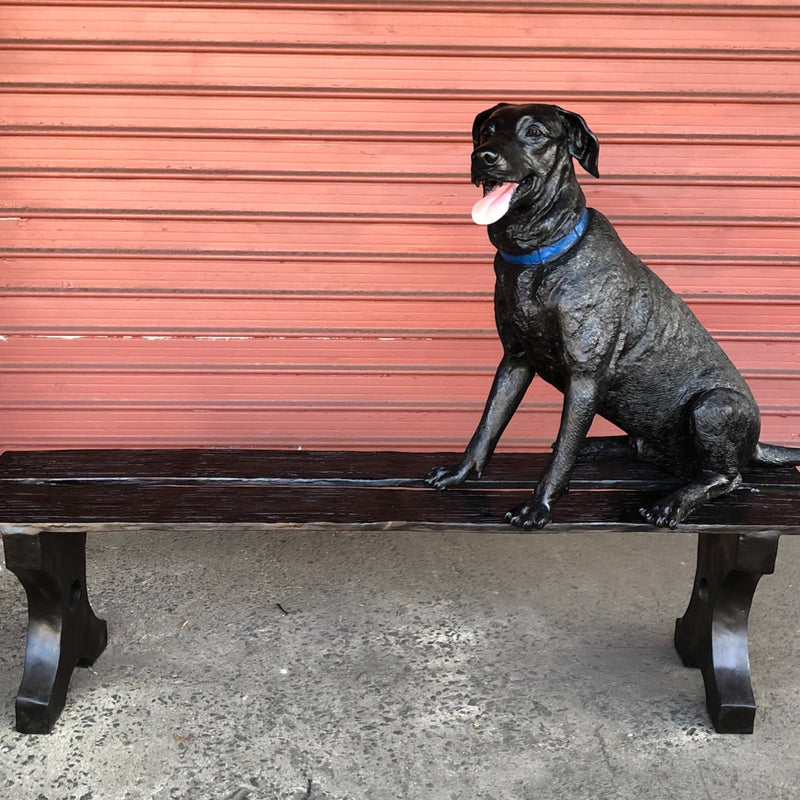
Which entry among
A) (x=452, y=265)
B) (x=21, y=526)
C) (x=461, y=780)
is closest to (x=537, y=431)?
(x=452, y=265)

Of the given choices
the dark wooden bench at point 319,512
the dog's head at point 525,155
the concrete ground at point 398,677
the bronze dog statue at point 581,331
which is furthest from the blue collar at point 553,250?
the concrete ground at point 398,677

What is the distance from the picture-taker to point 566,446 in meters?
2.88

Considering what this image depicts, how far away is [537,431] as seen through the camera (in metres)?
4.57

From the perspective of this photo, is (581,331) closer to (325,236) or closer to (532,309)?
(532,309)

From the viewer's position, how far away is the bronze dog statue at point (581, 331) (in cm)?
271

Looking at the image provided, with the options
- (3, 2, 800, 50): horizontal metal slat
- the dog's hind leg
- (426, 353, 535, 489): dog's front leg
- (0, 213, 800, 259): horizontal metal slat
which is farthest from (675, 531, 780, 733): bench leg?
(3, 2, 800, 50): horizontal metal slat

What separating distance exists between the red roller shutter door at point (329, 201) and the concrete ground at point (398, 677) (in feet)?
2.30

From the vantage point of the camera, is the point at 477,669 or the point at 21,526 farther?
the point at 477,669

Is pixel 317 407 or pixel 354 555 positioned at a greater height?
pixel 317 407

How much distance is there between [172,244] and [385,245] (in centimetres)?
97

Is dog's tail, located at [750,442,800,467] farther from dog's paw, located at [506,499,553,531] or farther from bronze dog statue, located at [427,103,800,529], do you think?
dog's paw, located at [506,499,553,531]

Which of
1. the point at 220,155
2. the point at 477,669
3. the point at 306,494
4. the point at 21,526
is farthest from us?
the point at 220,155

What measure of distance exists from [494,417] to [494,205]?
765mm

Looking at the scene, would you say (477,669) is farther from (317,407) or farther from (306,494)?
(317,407)
